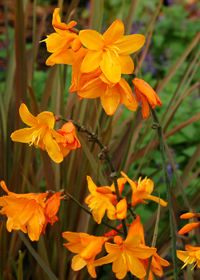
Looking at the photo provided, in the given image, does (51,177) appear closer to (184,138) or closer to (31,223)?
(31,223)

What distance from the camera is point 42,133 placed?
687 millimetres

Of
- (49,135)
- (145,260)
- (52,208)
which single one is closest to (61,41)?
(49,135)

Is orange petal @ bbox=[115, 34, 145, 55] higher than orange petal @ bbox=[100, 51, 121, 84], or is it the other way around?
orange petal @ bbox=[115, 34, 145, 55]

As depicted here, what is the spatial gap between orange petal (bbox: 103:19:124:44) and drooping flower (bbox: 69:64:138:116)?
0.20ft

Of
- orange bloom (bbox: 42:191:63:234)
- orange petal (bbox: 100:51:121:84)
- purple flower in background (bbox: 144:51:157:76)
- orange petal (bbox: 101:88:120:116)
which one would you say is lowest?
orange bloom (bbox: 42:191:63:234)

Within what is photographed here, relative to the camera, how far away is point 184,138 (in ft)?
6.39

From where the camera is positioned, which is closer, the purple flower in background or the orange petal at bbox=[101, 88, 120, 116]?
the orange petal at bbox=[101, 88, 120, 116]

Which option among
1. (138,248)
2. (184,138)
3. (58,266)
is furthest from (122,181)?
(184,138)

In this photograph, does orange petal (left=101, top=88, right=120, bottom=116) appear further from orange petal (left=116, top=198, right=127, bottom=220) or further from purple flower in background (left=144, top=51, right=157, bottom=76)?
purple flower in background (left=144, top=51, right=157, bottom=76)

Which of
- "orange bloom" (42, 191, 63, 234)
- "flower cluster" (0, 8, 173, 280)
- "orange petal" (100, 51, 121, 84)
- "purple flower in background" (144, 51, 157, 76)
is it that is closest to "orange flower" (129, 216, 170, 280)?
"flower cluster" (0, 8, 173, 280)

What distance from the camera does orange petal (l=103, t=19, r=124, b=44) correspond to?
0.64m

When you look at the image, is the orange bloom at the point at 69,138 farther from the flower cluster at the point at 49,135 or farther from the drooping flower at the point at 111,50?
the drooping flower at the point at 111,50

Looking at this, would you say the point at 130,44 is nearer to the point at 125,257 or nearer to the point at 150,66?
the point at 125,257

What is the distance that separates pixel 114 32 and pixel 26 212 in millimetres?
394
